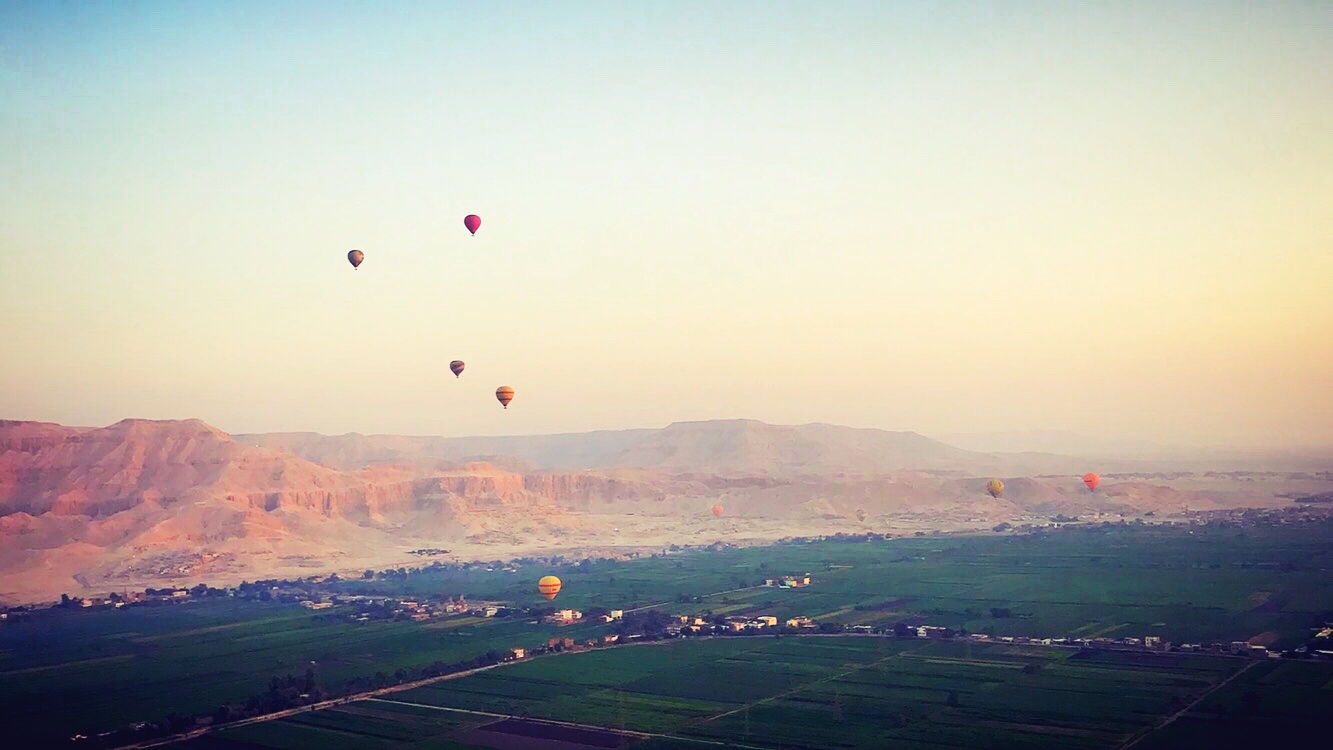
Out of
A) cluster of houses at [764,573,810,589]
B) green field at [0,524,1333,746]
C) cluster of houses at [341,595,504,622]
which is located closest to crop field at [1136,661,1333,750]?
green field at [0,524,1333,746]

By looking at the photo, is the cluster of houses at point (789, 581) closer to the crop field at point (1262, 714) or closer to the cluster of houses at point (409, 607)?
the cluster of houses at point (409, 607)

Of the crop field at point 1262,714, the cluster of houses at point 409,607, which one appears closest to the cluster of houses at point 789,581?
the cluster of houses at point 409,607

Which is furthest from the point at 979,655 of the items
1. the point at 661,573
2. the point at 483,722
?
the point at 661,573

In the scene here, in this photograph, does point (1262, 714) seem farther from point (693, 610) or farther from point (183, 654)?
point (183, 654)

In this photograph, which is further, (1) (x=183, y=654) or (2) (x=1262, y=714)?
(1) (x=183, y=654)

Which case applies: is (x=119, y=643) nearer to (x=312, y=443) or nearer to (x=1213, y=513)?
(x=1213, y=513)

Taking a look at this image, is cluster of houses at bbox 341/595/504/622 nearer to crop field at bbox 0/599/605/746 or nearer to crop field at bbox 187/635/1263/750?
crop field at bbox 0/599/605/746

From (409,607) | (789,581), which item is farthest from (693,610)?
(409,607)

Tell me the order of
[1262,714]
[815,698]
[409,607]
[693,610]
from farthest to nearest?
1. [409,607]
2. [693,610]
3. [815,698]
4. [1262,714]
